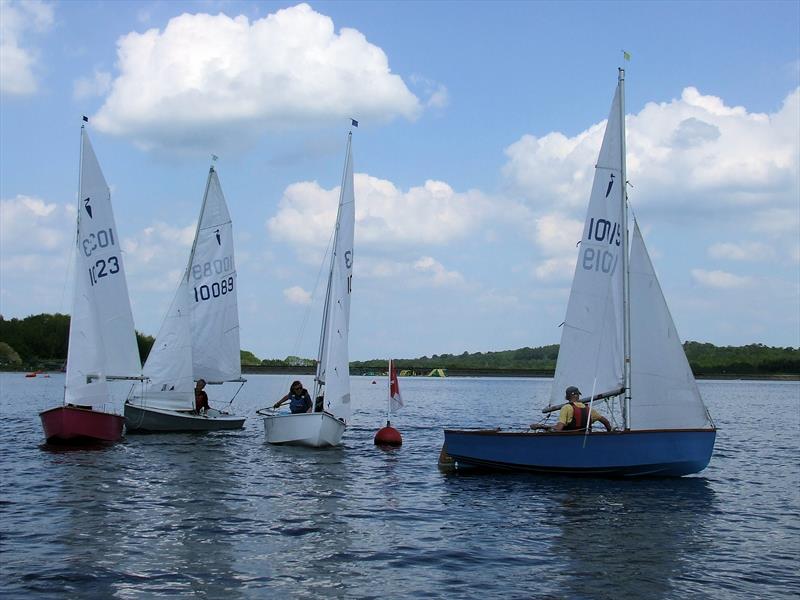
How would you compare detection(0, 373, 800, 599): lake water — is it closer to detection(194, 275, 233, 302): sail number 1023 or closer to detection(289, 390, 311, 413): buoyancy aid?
detection(289, 390, 311, 413): buoyancy aid

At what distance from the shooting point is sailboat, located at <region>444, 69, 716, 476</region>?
70.7ft

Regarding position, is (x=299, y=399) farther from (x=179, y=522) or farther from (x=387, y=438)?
(x=179, y=522)

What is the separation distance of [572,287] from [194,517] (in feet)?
40.2

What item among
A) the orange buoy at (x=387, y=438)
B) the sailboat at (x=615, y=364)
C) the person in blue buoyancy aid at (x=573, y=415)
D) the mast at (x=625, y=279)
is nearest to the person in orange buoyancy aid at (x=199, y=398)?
the orange buoy at (x=387, y=438)

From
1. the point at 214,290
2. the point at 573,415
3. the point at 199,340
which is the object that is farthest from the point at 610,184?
the point at 199,340

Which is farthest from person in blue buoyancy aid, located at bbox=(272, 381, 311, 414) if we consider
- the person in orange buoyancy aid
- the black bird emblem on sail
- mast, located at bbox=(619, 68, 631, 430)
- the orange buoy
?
the black bird emblem on sail

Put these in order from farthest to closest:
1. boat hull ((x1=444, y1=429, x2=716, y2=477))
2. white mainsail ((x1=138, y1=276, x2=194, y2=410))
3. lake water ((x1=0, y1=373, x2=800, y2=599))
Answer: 1. white mainsail ((x1=138, y1=276, x2=194, y2=410))
2. boat hull ((x1=444, y1=429, x2=716, y2=477))
3. lake water ((x1=0, y1=373, x2=800, y2=599))

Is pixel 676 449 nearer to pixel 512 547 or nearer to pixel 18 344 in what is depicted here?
pixel 512 547

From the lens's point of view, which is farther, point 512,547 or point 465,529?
point 465,529

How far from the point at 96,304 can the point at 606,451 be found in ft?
56.5

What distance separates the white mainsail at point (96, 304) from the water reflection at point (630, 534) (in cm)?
1577

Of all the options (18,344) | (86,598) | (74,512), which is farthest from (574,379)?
(18,344)

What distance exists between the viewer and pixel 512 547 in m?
14.4

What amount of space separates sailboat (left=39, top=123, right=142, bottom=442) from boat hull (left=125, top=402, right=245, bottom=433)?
8.18 feet
